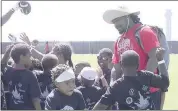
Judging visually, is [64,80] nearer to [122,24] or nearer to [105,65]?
[122,24]

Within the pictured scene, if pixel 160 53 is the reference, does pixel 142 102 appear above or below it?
below

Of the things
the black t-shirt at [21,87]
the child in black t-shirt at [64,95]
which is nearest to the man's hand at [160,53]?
the child in black t-shirt at [64,95]

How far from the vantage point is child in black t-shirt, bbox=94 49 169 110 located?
3.99 m

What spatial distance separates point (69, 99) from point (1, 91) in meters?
0.84

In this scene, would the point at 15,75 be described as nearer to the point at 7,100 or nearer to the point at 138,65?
the point at 7,100

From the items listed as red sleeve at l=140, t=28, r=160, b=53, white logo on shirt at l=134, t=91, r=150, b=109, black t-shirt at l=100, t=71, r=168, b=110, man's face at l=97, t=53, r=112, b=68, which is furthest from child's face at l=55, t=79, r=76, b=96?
man's face at l=97, t=53, r=112, b=68

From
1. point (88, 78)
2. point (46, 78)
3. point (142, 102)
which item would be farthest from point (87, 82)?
point (142, 102)

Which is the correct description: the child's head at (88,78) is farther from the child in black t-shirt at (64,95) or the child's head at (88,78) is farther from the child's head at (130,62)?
the child's head at (130,62)

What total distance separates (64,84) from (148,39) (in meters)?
0.96

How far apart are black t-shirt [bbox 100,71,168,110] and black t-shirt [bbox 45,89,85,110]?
1.15 ft

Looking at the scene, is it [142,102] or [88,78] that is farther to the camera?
[88,78]

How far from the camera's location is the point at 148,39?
14.0 ft

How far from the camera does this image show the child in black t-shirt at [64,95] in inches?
167

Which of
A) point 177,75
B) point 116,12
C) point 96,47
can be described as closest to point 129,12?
point 116,12
